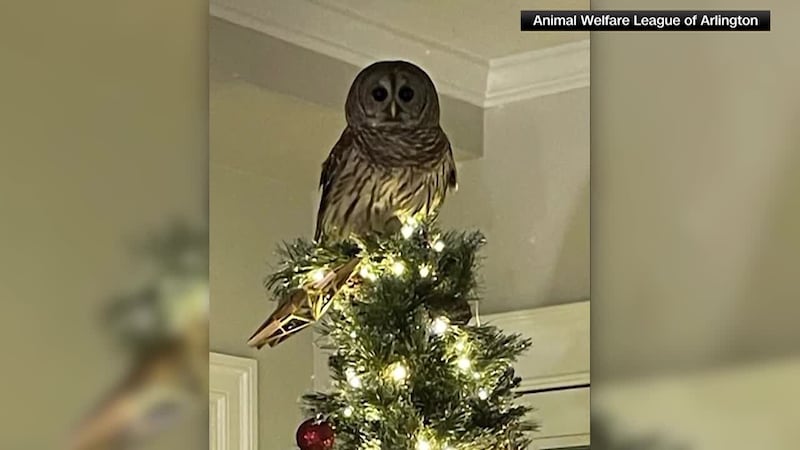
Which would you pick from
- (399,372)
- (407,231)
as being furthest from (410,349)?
(407,231)

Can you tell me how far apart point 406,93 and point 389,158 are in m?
0.08

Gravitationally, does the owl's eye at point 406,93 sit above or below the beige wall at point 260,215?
above

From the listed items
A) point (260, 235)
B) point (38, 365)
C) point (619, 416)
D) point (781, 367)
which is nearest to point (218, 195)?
point (260, 235)

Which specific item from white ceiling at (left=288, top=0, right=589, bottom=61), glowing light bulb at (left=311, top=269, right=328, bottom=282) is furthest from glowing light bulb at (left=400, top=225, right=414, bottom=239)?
white ceiling at (left=288, top=0, right=589, bottom=61)

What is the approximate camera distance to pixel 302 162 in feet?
5.32

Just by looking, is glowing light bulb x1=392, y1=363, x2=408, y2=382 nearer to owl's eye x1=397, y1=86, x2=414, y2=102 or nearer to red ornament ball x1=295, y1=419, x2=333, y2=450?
red ornament ball x1=295, y1=419, x2=333, y2=450

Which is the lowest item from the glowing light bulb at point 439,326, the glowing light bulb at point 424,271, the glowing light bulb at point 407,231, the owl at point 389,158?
the glowing light bulb at point 439,326

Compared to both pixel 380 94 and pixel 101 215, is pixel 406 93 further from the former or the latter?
pixel 101 215

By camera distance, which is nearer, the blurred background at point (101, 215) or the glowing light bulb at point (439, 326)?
the glowing light bulb at point (439, 326)

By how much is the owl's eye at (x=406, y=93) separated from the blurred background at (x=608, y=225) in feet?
0.26

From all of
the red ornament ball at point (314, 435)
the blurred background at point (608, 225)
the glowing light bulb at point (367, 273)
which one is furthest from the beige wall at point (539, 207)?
the red ornament ball at point (314, 435)

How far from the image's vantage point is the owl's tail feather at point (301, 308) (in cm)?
158

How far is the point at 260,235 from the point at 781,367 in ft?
2.07

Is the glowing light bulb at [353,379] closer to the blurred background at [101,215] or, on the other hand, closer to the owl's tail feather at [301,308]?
the owl's tail feather at [301,308]
